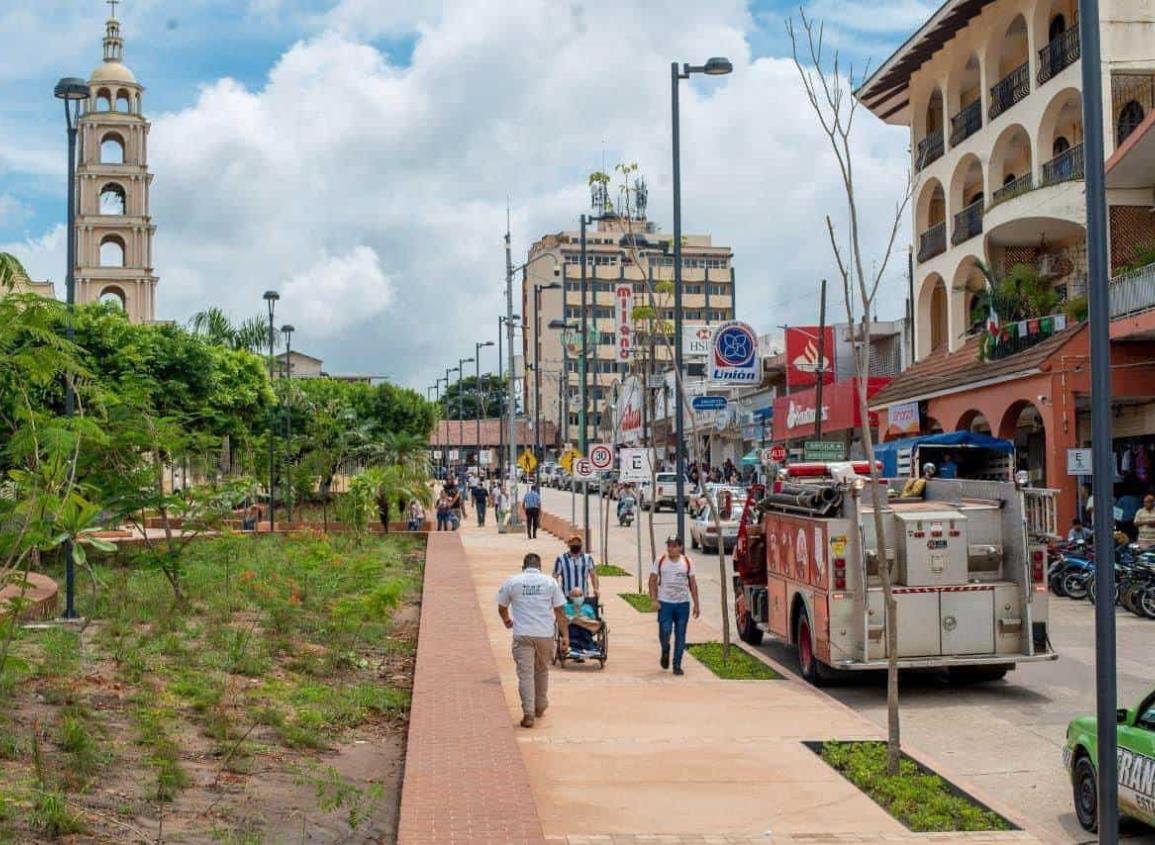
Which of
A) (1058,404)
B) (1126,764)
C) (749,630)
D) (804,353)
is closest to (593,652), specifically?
(749,630)

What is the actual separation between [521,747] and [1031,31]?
31177mm

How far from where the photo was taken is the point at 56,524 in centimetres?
1126

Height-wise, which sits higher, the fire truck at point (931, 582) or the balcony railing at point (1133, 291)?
the balcony railing at point (1133, 291)

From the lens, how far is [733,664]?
17438mm

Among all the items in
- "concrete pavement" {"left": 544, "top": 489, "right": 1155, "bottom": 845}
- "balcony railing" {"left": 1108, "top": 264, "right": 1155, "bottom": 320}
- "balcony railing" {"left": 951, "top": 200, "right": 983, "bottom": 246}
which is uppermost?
"balcony railing" {"left": 951, "top": 200, "right": 983, "bottom": 246}

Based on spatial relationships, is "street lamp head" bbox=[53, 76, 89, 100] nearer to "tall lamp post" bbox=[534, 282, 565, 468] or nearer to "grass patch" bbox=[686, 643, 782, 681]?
"grass patch" bbox=[686, 643, 782, 681]

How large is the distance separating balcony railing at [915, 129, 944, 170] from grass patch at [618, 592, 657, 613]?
25050 mm

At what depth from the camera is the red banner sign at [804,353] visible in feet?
196

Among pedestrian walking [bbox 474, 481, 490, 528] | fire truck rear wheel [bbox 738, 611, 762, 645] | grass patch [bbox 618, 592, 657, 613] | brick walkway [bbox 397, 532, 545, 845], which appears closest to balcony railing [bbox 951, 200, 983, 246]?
pedestrian walking [bbox 474, 481, 490, 528]

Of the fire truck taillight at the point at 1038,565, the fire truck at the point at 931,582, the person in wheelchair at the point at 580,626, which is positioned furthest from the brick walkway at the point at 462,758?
the fire truck taillight at the point at 1038,565

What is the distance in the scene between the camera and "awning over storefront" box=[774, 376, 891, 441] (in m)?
50.9

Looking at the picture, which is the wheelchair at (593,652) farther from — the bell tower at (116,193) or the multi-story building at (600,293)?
the multi-story building at (600,293)

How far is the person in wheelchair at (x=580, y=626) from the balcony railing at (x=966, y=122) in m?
29.6

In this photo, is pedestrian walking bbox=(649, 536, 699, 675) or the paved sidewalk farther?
pedestrian walking bbox=(649, 536, 699, 675)
